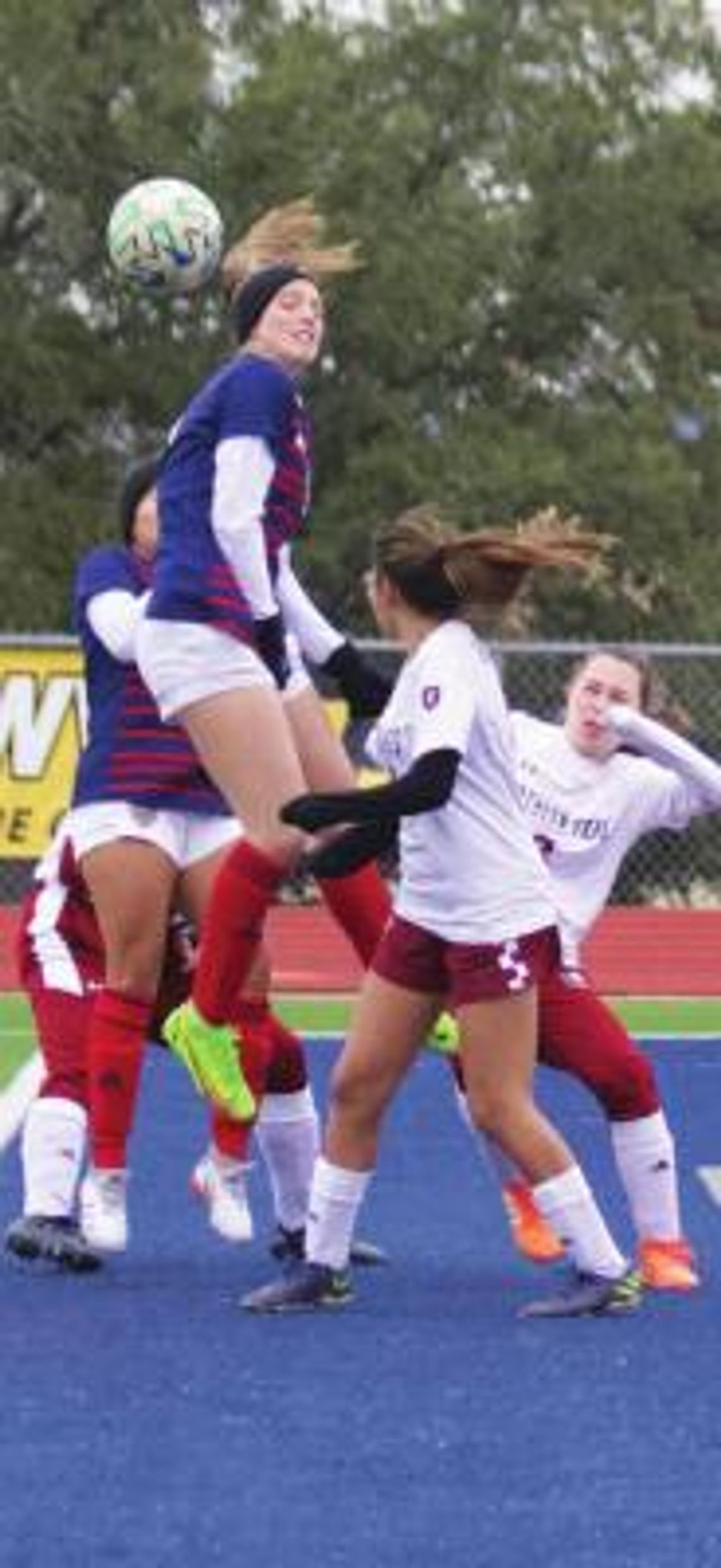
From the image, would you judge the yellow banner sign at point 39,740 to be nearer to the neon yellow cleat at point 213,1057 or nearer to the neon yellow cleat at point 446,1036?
the neon yellow cleat at point 446,1036

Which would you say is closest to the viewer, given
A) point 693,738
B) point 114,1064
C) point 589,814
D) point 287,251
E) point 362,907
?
point 287,251

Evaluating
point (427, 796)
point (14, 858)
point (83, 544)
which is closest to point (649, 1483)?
point (427, 796)

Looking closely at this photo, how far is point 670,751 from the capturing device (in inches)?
296

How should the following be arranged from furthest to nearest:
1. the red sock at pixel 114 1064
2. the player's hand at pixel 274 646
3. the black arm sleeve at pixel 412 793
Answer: the red sock at pixel 114 1064 < the player's hand at pixel 274 646 < the black arm sleeve at pixel 412 793

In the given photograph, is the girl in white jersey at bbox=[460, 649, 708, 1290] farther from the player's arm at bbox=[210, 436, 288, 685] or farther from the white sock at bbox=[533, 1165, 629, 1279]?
the player's arm at bbox=[210, 436, 288, 685]

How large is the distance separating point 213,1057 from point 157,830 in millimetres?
735

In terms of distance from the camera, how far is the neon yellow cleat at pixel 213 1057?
711 centimetres

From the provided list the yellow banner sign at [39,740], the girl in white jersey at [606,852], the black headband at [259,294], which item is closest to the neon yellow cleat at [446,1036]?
the girl in white jersey at [606,852]

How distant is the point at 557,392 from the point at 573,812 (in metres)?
27.4

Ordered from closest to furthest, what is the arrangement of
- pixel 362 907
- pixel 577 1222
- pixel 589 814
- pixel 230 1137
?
pixel 577 1222, pixel 230 1137, pixel 362 907, pixel 589 814

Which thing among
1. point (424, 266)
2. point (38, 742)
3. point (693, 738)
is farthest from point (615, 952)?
point (424, 266)

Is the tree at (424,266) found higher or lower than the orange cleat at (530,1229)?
lower

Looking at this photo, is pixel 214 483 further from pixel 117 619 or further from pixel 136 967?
pixel 136 967

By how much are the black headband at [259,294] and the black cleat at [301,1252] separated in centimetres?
191
